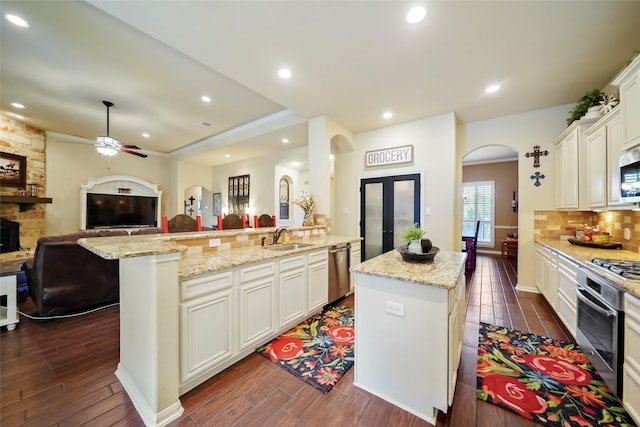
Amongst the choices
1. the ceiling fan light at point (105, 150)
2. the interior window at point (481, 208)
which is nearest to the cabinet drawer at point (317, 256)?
the ceiling fan light at point (105, 150)

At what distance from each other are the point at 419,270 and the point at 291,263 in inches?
53.7

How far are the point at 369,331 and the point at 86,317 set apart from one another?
139 inches

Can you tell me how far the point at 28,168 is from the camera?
202 inches

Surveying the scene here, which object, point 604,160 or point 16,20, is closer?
point 16,20

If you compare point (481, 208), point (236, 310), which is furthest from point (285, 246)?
point (481, 208)

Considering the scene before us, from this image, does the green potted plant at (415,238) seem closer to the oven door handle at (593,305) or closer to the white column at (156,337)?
the oven door handle at (593,305)

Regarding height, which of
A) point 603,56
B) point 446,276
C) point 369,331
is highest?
→ point 603,56

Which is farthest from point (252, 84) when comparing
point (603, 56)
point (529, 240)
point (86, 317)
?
point (529, 240)

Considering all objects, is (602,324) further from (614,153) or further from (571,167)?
(571,167)

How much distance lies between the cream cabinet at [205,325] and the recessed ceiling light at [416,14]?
2685mm

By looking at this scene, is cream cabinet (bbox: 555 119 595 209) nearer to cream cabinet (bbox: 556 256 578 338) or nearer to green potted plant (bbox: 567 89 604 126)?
green potted plant (bbox: 567 89 604 126)

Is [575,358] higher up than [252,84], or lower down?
lower down

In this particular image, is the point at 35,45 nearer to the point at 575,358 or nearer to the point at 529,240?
the point at 575,358

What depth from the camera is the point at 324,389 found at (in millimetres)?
1750
